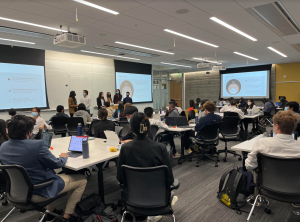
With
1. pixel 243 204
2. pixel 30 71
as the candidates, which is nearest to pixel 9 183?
pixel 243 204

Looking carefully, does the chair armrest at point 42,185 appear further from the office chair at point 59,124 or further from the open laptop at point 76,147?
the office chair at point 59,124

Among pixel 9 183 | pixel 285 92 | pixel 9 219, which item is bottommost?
pixel 9 219

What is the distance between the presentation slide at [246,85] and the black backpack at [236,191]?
471 inches

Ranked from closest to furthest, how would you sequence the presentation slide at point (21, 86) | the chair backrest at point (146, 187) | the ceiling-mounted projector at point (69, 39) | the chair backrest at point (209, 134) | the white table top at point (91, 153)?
the chair backrest at point (146, 187), the white table top at point (91, 153), the chair backrest at point (209, 134), the ceiling-mounted projector at point (69, 39), the presentation slide at point (21, 86)

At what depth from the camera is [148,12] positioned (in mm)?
4348

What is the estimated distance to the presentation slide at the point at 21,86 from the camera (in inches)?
293

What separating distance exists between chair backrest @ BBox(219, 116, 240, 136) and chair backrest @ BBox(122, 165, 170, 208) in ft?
10.9

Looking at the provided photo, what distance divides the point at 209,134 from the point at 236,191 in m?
1.69

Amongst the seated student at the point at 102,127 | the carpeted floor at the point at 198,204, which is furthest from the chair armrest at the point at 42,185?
the seated student at the point at 102,127

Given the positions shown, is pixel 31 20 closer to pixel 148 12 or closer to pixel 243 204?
pixel 148 12

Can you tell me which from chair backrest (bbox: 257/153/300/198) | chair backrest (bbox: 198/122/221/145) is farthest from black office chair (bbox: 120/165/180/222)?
chair backrest (bbox: 198/122/221/145)

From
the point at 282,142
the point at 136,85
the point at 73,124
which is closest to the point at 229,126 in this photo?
the point at 282,142

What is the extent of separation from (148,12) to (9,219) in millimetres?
4174

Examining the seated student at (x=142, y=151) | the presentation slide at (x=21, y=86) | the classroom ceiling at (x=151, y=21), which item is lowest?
the seated student at (x=142, y=151)
